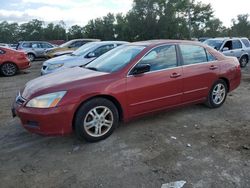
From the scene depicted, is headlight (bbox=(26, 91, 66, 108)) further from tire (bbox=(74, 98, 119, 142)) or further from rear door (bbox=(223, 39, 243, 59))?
rear door (bbox=(223, 39, 243, 59))

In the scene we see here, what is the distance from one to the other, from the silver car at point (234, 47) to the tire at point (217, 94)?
22.8 ft

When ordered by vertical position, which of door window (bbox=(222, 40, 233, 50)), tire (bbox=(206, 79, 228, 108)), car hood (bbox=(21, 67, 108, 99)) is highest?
door window (bbox=(222, 40, 233, 50))

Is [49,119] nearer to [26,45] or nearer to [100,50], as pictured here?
[100,50]

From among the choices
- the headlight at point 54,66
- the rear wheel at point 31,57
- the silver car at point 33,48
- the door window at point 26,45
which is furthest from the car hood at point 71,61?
the door window at point 26,45

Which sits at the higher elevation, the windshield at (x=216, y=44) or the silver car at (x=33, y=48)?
the silver car at (x=33, y=48)

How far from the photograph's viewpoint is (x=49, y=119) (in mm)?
3908

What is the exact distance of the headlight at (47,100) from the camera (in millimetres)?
3953

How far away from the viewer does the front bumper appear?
3906 mm

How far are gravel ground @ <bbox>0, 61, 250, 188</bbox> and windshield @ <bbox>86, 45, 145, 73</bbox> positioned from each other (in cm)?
109

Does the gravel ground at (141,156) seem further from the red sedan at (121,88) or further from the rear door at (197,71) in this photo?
the rear door at (197,71)

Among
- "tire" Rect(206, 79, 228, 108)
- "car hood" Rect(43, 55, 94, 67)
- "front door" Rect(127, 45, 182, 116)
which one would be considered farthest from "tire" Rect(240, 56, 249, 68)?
"front door" Rect(127, 45, 182, 116)

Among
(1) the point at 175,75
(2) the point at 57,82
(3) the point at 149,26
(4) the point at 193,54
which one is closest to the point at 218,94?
(4) the point at 193,54

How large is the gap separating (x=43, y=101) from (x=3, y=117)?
226cm

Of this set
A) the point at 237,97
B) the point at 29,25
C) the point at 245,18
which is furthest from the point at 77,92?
the point at 29,25
